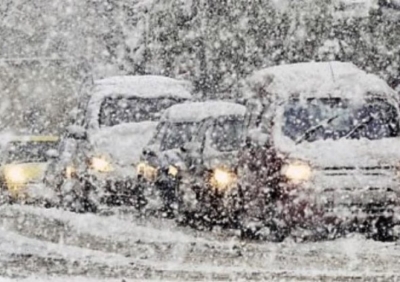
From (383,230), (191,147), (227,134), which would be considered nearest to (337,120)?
(383,230)

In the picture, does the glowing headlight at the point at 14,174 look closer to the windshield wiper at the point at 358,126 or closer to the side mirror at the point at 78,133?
the side mirror at the point at 78,133

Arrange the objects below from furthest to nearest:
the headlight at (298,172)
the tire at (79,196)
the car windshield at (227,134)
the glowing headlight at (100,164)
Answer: the tire at (79,196) < the glowing headlight at (100,164) < the car windshield at (227,134) < the headlight at (298,172)

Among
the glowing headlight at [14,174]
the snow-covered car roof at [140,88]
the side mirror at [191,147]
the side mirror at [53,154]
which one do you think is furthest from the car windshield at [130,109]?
the side mirror at [191,147]

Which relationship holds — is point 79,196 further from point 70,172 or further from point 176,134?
point 176,134

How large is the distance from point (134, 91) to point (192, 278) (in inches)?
312

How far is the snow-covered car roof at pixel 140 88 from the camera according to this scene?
18.3 metres

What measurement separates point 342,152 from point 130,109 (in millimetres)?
5578

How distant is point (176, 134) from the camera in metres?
16.9

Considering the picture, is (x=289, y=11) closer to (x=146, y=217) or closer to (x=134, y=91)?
(x=134, y=91)

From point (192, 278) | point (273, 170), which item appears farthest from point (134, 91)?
point (192, 278)

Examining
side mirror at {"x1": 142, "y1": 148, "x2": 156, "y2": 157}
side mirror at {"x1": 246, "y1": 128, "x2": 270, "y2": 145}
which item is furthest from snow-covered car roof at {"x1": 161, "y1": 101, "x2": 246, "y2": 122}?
side mirror at {"x1": 246, "y1": 128, "x2": 270, "y2": 145}

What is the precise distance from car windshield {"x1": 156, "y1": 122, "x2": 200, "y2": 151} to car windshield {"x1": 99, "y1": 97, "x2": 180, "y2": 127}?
1.03 m

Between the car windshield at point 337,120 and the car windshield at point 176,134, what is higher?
the car windshield at point 176,134

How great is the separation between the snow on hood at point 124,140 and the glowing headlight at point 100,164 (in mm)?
106
